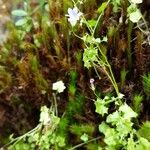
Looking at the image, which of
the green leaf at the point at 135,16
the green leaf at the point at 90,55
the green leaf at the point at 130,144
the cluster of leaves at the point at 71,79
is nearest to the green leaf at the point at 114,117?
the cluster of leaves at the point at 71,79

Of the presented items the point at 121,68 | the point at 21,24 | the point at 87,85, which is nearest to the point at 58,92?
the point at 87,85

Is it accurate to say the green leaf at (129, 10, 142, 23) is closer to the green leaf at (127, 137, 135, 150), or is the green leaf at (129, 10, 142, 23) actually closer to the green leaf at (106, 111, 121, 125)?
the green leaf at (106, 111, 121, 125)

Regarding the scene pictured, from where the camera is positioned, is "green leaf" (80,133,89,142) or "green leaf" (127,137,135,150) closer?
"green leaf" (127,137,135,150)

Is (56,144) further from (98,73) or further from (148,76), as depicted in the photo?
(148,76)

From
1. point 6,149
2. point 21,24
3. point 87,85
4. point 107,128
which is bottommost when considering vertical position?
point 6,149

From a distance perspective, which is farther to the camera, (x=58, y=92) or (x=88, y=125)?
(x=58, y=92)

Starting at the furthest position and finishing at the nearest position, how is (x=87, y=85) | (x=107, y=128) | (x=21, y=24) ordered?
1. (x=21, y=24)
2. (x=87, y=85)
3. (x=107, y=128)

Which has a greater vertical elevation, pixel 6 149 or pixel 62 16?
pixel 62 16

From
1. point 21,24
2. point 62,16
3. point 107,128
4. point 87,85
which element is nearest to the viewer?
point 107,128

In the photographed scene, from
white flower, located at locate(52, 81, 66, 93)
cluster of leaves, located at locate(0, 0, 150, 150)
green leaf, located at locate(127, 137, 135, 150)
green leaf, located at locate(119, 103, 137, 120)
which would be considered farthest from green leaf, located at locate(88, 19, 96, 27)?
green leaf, located at locate(127, 137, 135, 150)

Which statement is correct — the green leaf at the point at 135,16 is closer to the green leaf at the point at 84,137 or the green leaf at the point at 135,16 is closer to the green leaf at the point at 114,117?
the green leaf at the point at 114,117

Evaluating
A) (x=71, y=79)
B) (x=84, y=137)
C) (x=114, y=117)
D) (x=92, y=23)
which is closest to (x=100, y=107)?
(x=114, y=117)
